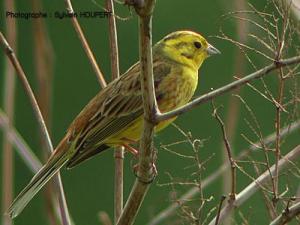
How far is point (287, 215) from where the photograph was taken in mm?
2873

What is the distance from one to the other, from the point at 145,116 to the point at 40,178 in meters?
1.14

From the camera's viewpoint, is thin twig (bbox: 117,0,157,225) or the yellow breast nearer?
thin twig (bbox: 117,0,157,225)

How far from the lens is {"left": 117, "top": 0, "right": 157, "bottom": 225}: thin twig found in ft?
8.87

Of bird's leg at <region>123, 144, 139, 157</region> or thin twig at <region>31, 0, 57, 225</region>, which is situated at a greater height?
thin twig at <region>31, 0, 57, 225</region>

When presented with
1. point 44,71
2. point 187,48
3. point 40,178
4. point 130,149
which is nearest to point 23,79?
point 44,71

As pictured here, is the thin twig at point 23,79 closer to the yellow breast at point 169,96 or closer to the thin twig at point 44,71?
the thin twig at point 44,71

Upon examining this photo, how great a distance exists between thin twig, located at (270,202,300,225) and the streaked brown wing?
148 cm

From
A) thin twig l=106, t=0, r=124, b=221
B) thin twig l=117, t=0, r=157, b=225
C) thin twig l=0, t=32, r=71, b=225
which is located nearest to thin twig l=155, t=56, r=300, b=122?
thin twig l=117, t=0, r=157, b=225

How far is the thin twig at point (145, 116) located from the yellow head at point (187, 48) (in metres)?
1.58

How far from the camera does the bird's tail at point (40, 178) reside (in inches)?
148

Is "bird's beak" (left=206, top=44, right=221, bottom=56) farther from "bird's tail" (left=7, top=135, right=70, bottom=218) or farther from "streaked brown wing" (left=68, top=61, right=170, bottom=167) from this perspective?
"bird's tail" (left=7, top=135, right=70, bottom=218)

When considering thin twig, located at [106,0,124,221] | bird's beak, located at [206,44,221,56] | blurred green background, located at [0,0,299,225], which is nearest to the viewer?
thin twig, located at [106,0,124,221]

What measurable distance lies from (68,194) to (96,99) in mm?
3855

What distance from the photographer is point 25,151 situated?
3156 millimetres
